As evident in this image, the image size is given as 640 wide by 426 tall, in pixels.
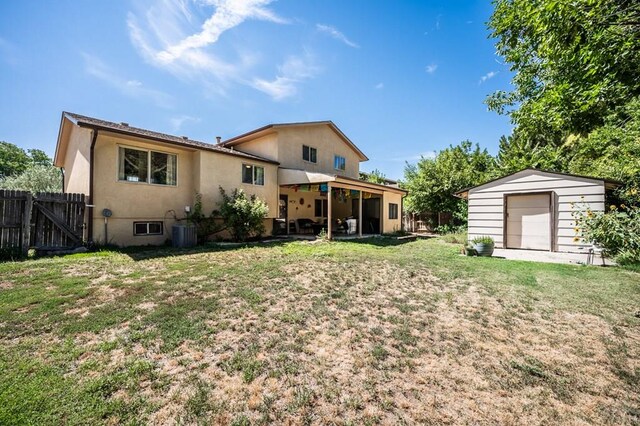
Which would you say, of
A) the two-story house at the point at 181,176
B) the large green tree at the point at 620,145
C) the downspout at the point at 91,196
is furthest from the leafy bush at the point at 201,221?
the large green tree at the point at 620,145

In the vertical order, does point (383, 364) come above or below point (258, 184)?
below

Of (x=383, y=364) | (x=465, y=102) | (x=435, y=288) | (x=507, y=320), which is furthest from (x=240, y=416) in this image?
(x=465, y=102)

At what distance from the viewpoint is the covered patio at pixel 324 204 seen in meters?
13.7

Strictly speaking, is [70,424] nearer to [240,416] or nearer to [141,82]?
[240,416]

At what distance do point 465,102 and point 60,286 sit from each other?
18.4m

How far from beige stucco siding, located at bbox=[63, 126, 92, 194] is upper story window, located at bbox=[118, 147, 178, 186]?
121cm

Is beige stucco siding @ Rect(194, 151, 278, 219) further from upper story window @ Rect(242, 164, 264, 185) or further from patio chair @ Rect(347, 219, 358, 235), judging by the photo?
patio chair @ Rect(347, 219, 358, 235)

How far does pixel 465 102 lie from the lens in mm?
15359

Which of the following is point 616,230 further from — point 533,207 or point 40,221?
point 40,221

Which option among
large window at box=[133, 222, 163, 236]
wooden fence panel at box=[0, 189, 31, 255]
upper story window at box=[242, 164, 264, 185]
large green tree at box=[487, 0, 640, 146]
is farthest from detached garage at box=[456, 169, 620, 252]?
wooden fence panel at box=[0, 189, 31, 255]

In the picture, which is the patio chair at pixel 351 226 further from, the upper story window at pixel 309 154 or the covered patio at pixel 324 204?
the upper story window at pixel 309 154

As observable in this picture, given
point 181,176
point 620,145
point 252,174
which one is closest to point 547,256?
point 620,145

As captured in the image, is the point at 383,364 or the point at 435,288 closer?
the point at 383,364

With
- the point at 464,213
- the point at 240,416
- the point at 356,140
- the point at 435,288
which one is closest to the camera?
the point at 240,416
